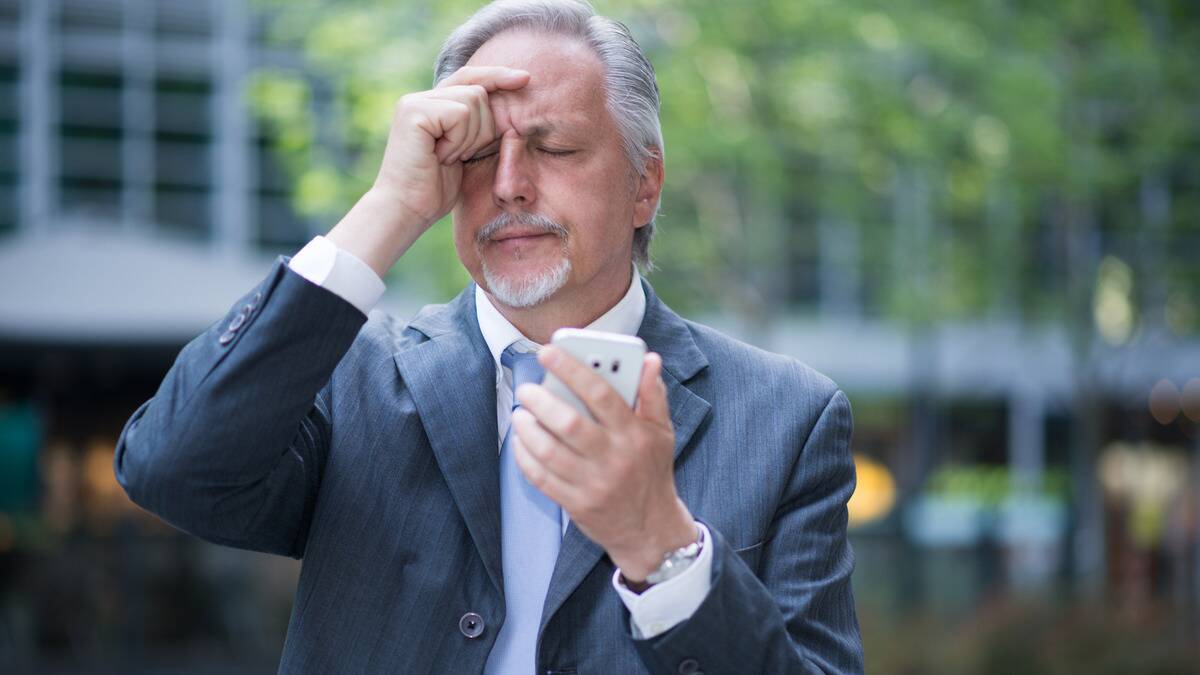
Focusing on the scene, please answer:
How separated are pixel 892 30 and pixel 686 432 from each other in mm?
8452

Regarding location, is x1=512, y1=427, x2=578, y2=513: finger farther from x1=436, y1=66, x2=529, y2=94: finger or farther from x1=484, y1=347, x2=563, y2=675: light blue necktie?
x1=436, y1=66, x2=529, y2=94: finger

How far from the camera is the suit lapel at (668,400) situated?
2244 millimetres

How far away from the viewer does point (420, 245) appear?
11.7 meters

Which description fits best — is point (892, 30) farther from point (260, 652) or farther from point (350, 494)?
point (350, 494)

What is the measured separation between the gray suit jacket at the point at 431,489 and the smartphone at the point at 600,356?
0.33 m

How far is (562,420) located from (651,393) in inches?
5.9

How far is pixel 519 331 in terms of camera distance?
101 inches

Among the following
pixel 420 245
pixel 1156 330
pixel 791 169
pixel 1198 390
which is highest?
pixel 791 169

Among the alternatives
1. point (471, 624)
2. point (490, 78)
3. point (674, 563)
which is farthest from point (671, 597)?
point (490, 78)

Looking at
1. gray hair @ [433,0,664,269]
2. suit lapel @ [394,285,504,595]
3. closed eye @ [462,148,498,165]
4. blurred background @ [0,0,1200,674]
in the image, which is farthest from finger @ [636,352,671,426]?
blurred background @ [0,0,1200,674]

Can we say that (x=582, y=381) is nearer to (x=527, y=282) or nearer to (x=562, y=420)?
(x=562, y=420)

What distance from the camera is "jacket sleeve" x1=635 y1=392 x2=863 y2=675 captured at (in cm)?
200

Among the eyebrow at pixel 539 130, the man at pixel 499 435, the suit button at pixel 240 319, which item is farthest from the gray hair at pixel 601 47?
the suit button at pixel 240 319

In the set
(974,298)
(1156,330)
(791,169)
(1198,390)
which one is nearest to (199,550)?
(791,169)
